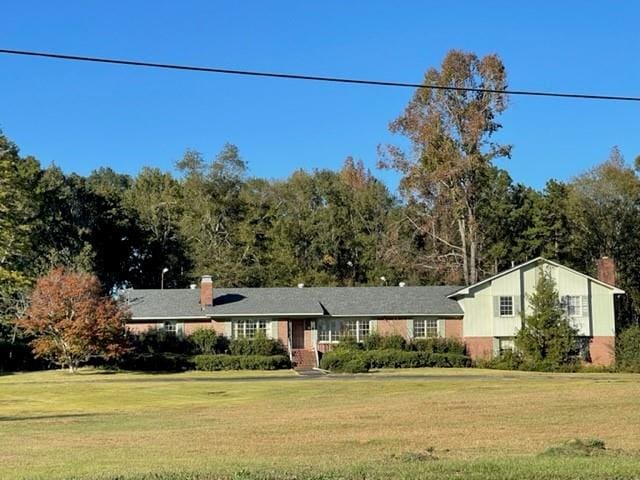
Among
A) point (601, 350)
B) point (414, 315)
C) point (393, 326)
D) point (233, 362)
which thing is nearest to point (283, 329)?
point (233, 362)

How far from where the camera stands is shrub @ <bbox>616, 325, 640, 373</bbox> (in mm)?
47375

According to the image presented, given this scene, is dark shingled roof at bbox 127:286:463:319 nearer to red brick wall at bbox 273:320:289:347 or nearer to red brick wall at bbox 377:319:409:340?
red brick wall at bbox 377:319:409:340

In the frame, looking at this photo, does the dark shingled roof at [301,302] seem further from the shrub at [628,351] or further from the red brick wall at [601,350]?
the shrub at [628,351]

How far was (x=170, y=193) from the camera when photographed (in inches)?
3127

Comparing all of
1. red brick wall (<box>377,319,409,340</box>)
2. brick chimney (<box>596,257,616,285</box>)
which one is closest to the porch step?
red brick wall (<box>377,319,409,340</box>)

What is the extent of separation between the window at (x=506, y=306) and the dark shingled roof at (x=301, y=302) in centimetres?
254

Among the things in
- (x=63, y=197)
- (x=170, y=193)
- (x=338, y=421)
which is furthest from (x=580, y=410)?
(x=170, y=193)

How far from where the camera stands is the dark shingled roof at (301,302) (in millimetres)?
52062

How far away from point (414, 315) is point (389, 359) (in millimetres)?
5663

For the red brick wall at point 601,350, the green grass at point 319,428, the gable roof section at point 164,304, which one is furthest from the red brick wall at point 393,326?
the green grass at point 319,428

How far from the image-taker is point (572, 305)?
51.3m

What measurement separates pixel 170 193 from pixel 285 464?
226 ft

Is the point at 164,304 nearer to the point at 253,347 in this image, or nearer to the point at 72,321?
the point at 253,347

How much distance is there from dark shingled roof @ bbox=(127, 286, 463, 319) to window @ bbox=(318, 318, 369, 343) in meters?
0.76
